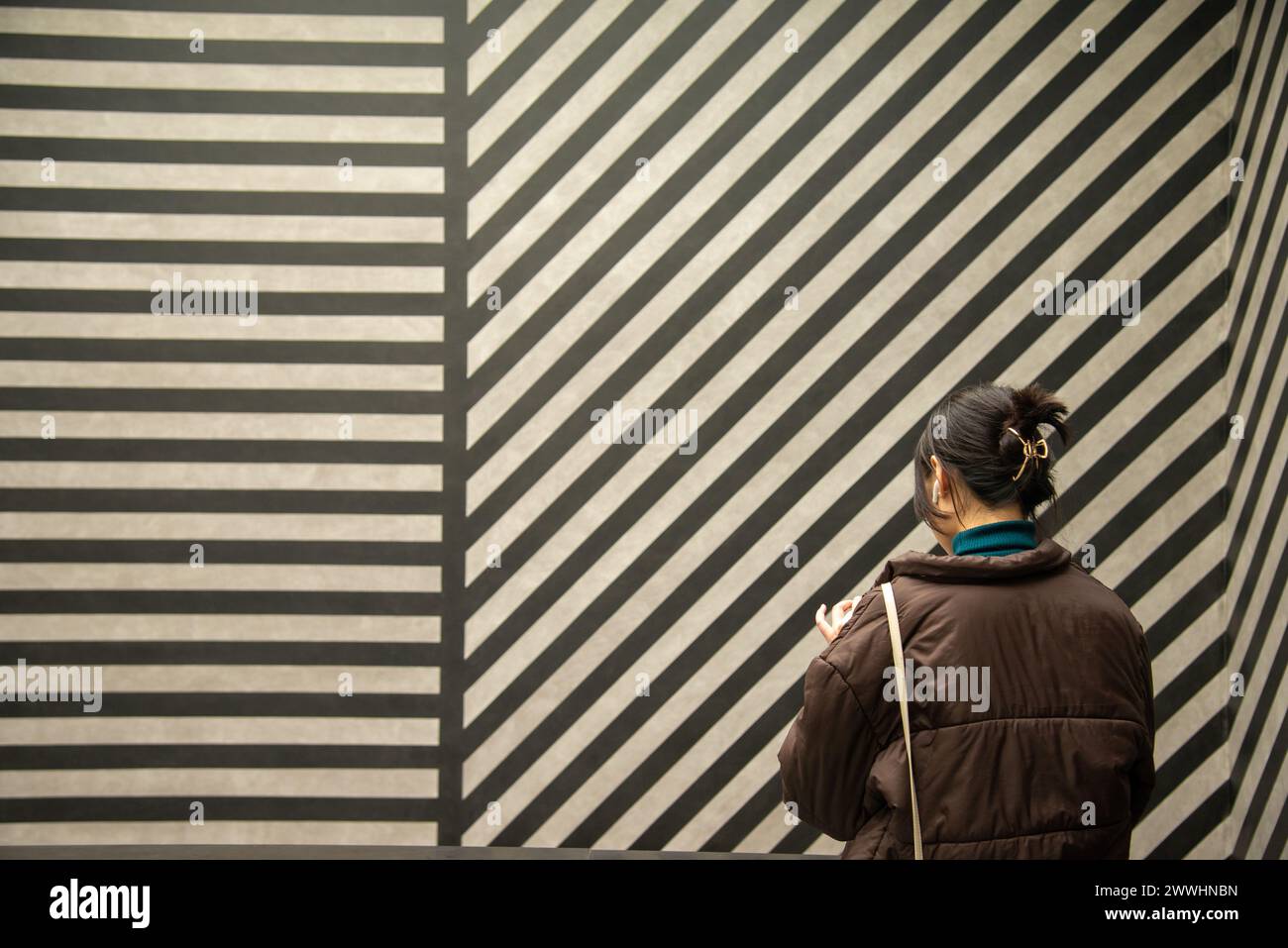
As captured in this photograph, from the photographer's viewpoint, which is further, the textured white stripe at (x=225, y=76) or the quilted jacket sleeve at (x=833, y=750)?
the textured white stripe at (x=225, y=76)

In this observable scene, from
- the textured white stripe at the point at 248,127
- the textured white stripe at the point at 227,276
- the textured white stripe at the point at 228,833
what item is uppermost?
the textured white stripe at the point at 248,127

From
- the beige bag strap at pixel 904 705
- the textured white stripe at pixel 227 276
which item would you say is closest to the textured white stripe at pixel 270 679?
the textured white stripe at pixel 227 276

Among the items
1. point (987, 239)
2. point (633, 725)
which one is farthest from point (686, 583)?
point (987, 239)

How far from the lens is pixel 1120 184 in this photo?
2877 millimetres

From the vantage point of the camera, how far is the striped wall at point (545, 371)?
9.41ft

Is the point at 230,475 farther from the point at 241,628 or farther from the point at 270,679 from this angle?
the point at 270,679

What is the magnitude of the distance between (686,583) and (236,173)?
2.15 metres

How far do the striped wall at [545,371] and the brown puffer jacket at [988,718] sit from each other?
1575 millimetres

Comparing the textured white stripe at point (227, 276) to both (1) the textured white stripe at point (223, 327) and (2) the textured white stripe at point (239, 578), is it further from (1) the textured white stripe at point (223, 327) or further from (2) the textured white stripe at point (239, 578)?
(2) the textured white stripe at point (239, 578)

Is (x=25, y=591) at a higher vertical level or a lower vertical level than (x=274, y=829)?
higher

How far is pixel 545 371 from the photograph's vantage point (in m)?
2.89

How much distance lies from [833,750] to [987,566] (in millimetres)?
374
